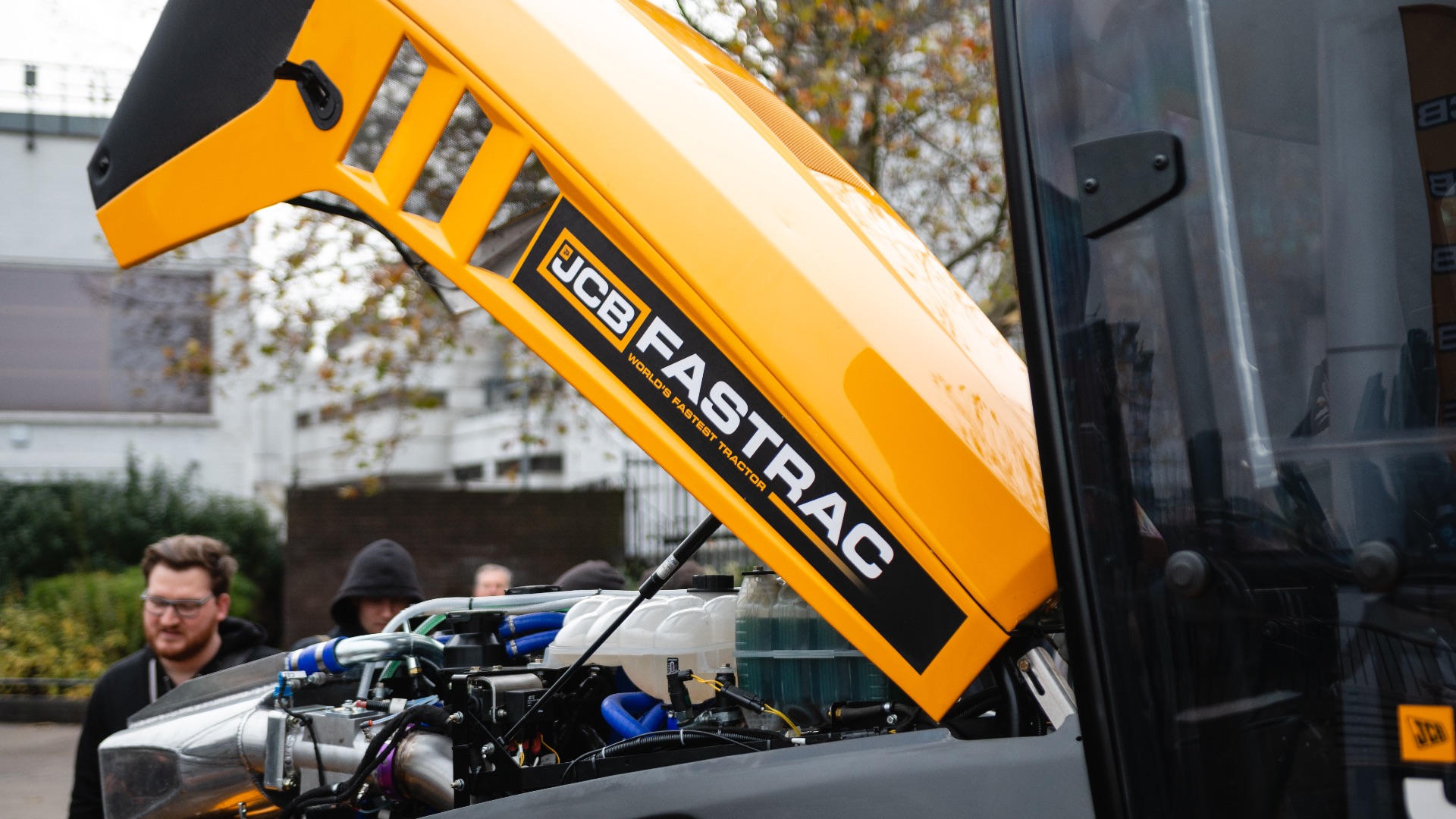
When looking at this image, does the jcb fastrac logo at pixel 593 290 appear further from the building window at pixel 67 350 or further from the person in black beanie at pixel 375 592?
the building window at pixel 67 350

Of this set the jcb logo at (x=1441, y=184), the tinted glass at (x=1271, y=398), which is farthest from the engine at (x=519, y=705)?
the jcb logo at (x=1441, y=184)

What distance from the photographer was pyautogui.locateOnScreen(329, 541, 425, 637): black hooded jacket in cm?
491

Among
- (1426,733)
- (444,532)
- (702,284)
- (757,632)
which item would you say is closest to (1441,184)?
(1426,733)

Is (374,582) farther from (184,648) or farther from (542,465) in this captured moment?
(542,465)

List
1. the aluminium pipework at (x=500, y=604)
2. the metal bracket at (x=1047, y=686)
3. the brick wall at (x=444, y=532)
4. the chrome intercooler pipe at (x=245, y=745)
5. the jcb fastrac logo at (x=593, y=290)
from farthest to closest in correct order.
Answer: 1. the brick wall at (x=444, y=532)
2. the aluminium pipework at (x=500, y=604)
3. the chrome intercooler pipe at (x=245, y=745)
4. the jcb fastrac logo at (x=593, y=290)
5. the metal bracket at (x=1047, y=686)

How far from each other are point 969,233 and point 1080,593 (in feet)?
29.1

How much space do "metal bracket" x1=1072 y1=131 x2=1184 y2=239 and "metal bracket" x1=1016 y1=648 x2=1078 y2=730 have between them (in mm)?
708

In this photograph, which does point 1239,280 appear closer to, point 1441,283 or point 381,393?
point 1441,283

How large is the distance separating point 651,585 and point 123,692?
295 cm

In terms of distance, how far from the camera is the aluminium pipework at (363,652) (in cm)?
293

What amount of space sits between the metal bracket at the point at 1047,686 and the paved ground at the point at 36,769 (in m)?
6.53

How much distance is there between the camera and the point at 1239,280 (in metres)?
1.64

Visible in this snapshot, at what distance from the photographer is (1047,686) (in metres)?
1.97

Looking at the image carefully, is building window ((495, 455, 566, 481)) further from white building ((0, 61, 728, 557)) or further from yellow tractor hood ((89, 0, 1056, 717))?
A: yellow tractor hood ((89, 0, 1056, 717))
